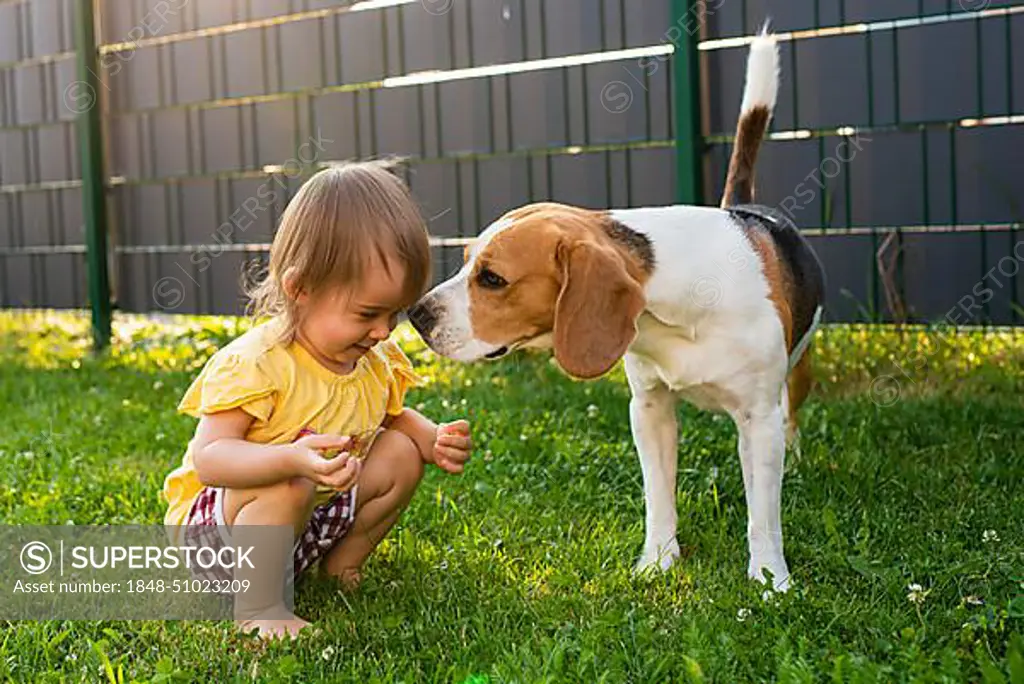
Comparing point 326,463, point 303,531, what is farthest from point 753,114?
point 326,463

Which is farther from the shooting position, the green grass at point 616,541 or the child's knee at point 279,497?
the child's knee at point 279,497

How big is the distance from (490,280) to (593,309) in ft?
0.83

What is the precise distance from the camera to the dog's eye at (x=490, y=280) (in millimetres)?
3002

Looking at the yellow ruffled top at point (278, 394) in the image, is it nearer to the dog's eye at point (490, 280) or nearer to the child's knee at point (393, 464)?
the child's knee at point (393, 464)

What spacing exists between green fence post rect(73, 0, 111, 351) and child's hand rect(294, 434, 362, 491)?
17.7 ft

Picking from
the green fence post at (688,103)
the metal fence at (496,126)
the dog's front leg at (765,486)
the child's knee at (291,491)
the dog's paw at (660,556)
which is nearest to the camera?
the child's knee at (291,491)

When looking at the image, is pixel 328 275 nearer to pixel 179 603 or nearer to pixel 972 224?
pixel 179 603

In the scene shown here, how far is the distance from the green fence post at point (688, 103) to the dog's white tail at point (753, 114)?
1421mm

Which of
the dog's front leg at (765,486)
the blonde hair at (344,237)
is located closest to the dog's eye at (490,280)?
the blonde hair at (344,237)

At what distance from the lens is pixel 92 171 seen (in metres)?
7.80

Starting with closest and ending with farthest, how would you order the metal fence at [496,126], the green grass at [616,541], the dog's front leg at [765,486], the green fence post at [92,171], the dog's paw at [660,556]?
the green grass at [616,541] → the dog's front leg at [765,486] → the dog's paw at [660,556] → the metal fence at [496,126] → the green fence post at [92,171]

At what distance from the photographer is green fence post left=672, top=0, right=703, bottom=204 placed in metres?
5.68

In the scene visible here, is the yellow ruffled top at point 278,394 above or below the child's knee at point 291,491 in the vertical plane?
above

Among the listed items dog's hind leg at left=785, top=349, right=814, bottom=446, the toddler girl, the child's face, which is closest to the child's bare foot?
the toddler girl
